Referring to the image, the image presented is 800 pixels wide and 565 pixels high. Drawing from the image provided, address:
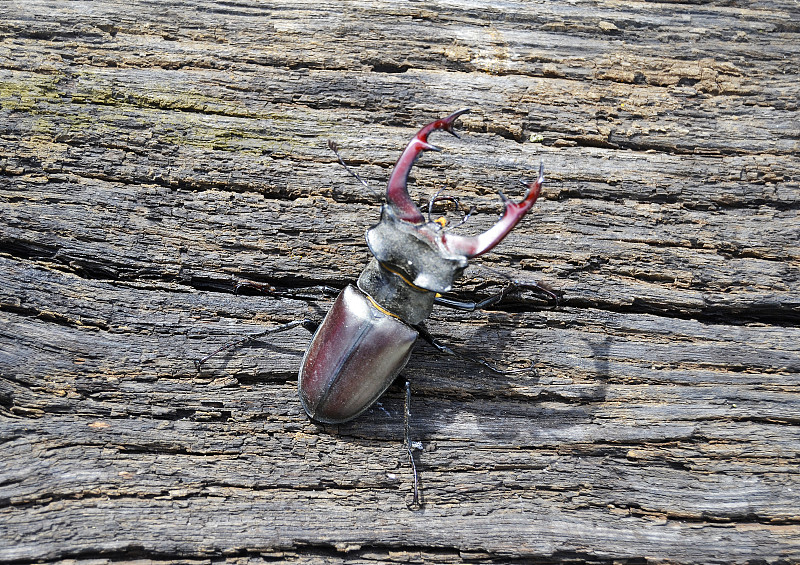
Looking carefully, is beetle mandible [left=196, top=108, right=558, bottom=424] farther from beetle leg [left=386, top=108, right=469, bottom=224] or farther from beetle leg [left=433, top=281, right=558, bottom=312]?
beetle leg [left=433, top=281, right=558, bottom=312]

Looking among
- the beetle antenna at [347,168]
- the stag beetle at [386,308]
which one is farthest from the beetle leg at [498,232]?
the beetle antenna at [347,168]

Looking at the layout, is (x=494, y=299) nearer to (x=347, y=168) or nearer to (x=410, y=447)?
(x=410, y=447)

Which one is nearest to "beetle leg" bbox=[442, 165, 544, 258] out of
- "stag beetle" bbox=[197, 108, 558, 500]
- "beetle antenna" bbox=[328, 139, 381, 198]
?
"stag beetle" bbox=[197, 108, 558, 500]

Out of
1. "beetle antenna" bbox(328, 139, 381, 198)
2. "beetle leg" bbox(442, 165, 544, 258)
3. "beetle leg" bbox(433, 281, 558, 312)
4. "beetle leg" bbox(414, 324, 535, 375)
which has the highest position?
"beetle antenna" bbox(328, 139, 381, 198)

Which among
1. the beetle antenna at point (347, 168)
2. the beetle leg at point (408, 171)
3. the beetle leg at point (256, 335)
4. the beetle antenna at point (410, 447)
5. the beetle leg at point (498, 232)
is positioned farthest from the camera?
the beetle antenna at point (347, 168)

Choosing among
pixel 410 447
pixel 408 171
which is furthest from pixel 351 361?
pixel 408 171

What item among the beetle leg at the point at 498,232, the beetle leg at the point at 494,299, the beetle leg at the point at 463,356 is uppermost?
the beetle leg at the point at 498,232

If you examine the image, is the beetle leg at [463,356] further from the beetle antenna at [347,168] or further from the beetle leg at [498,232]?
the beetle antenna at [347,168]
